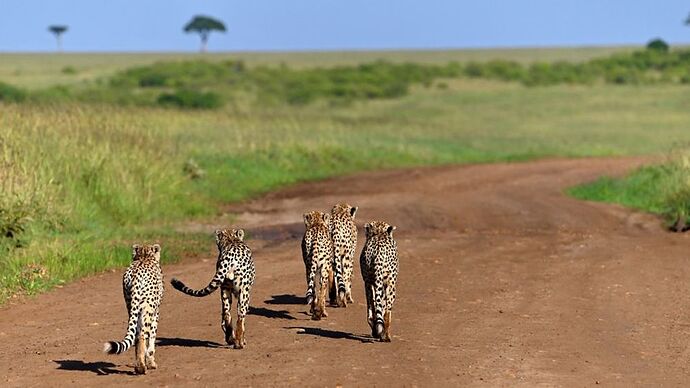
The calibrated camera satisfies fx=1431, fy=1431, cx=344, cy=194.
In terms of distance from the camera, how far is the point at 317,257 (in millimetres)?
11633

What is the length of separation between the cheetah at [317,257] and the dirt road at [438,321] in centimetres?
17

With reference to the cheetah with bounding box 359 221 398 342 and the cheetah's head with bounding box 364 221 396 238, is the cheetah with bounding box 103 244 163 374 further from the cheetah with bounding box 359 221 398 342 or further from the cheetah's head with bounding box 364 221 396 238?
the cheetah's head with bounding box 364 221 396 238

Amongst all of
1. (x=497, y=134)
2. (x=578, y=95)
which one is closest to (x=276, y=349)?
(x=497, y=134)

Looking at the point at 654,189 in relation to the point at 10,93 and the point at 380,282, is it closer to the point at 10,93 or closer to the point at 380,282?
the point at 380,282

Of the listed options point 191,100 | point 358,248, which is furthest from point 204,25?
point 358,248

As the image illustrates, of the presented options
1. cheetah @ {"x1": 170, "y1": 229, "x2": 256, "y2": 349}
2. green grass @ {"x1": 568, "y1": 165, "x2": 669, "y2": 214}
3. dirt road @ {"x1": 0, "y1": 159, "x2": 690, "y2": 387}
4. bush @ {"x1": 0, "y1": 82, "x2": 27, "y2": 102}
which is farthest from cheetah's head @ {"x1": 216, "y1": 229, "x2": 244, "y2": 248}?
bush @ {"x1": 0, "y1": 82, "x2": 27, "y2": 102}

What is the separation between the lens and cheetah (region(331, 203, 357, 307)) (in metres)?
12.2

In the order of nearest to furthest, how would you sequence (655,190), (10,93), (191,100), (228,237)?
1. (228,237)
2. (655,190)
3. (10,93)
4. (191,100)

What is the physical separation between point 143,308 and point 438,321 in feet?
10.8

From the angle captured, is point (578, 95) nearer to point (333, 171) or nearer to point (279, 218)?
point (333, 171)

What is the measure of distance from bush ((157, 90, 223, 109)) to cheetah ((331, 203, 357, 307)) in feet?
138

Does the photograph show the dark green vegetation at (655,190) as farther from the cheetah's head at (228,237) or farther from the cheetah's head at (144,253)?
the cheetah's head at (144,253)

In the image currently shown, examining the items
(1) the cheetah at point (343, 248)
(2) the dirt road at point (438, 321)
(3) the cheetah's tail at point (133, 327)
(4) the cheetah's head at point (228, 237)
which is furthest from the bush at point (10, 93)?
(3) the cheetah's tail at point (133, 327)

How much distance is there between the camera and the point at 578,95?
6350cm
